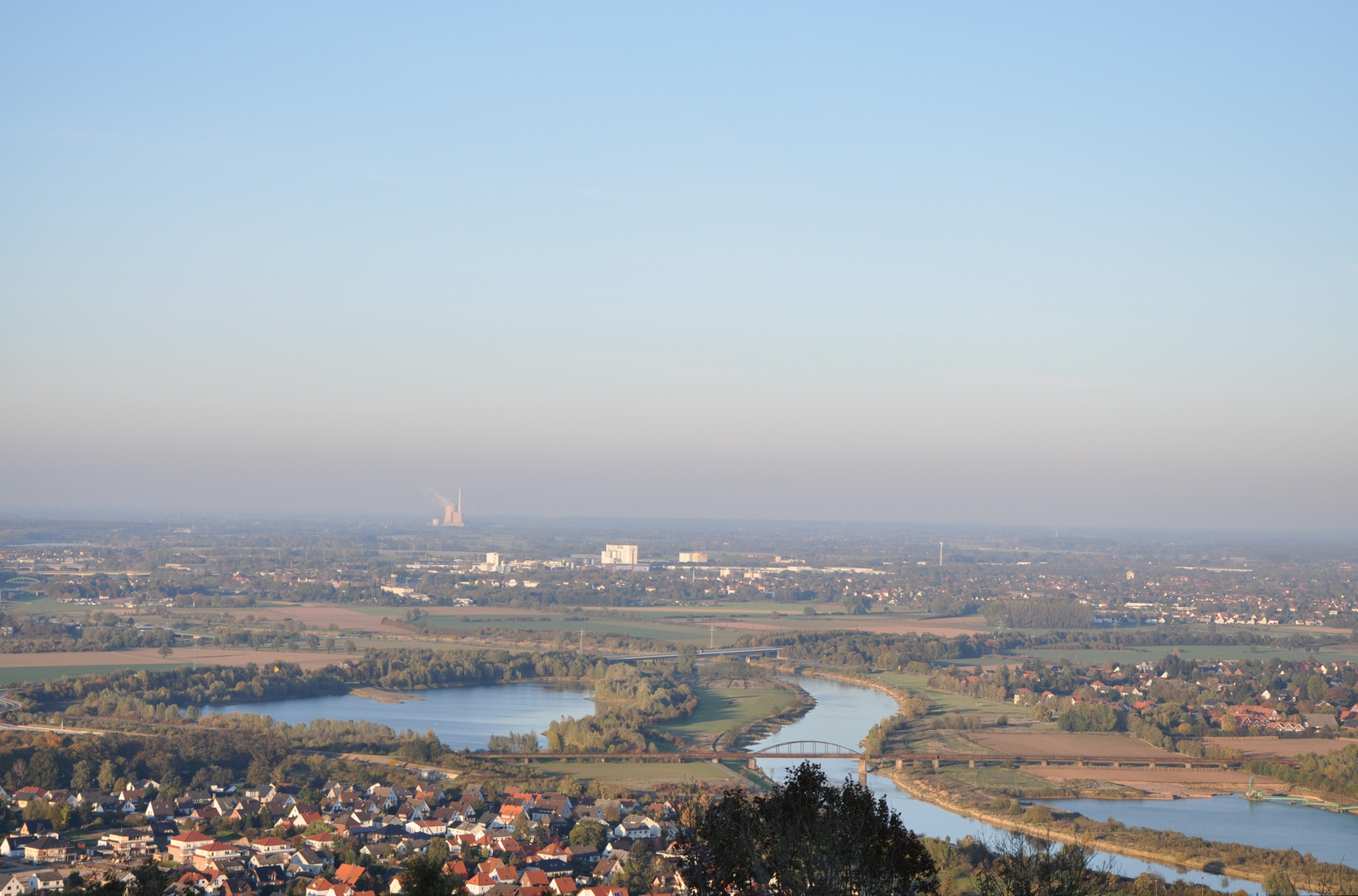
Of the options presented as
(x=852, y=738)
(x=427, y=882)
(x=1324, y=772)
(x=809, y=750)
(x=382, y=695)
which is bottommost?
(x=382, y=695)

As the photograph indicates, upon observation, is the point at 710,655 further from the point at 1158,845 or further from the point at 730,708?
the point at 1158,845

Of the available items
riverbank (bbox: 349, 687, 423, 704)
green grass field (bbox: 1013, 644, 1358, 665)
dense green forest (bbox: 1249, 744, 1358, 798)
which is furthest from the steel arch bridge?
green grass field (bbox: 1013, 644, 1358, 665)

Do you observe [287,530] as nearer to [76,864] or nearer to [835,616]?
[835,616]

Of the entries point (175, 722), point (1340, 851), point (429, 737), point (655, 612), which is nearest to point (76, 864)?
point (429, 737)

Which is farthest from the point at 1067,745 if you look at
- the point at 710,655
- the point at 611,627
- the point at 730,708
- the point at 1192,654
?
the point at 611,627

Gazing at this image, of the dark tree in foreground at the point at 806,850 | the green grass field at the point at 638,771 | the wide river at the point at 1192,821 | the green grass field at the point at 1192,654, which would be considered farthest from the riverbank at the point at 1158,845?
the green grass field at the point at 1192,654
